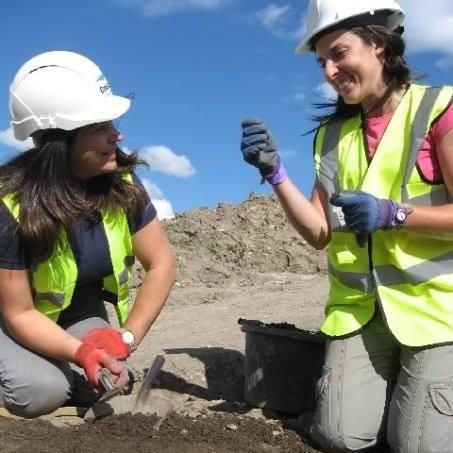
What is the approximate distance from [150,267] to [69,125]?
2.75ft

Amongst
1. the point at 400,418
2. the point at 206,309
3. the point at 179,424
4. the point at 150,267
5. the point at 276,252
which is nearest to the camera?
the point at 400,418

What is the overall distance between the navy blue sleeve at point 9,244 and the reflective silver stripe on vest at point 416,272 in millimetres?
1533

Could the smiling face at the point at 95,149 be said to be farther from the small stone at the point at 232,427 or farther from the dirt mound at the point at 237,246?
the dirt mound at the point at 237,246

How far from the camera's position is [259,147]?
320cm

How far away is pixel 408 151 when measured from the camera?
3.05m

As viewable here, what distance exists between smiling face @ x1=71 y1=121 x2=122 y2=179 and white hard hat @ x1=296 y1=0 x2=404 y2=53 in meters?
0.93

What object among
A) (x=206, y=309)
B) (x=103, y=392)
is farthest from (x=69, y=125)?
(x=206, y=309)

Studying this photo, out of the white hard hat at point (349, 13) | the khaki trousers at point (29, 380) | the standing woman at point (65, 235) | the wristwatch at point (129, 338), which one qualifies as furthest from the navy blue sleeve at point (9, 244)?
the white hard hat at point (349, 13)

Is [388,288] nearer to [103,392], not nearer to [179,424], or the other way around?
[179,424]

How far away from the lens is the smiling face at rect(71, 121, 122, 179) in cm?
334

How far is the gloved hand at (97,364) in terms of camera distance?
10.5ft

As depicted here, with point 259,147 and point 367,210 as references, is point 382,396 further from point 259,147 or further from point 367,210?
point 259,147

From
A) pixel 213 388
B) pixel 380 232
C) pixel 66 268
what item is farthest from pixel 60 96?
pixel 213 388

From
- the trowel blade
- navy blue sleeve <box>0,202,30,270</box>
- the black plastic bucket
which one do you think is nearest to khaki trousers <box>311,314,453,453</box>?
the black plastic bucket
